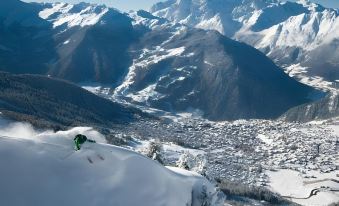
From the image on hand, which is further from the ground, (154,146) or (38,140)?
(38,140)

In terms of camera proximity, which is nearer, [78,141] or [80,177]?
[80,177]

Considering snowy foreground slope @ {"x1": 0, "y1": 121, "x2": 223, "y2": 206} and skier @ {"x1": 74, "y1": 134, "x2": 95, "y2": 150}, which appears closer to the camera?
snowy foreground slope @ {"x1": 0, "y1": 121, "x2": 223, "y2": 206}

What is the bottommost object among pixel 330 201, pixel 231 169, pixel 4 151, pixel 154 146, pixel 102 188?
pixel 231 169

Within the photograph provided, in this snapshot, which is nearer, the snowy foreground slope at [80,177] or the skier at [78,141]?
the snowy foreground slope at [80,177]

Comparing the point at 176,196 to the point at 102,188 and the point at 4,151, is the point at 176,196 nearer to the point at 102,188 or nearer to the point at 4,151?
the point at 102,188

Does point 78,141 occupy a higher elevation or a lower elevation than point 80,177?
higher

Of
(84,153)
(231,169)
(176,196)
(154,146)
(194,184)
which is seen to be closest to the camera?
(84,153)

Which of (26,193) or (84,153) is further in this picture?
(84,153)

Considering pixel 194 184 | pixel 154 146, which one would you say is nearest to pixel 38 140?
pixel 194 184
